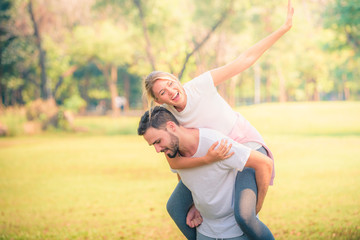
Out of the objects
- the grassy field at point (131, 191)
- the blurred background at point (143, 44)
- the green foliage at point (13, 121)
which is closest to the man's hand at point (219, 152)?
the grassy field at point (131, 191)

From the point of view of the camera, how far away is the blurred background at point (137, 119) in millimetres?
6164

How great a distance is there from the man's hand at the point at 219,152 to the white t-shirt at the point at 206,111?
396 mm

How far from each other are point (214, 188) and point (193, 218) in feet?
1.33

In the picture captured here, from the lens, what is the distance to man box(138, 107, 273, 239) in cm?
233

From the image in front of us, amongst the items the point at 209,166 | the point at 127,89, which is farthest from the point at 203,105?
the point at 127,89

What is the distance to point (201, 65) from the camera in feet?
92.4

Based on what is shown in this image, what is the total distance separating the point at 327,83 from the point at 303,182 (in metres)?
40.2

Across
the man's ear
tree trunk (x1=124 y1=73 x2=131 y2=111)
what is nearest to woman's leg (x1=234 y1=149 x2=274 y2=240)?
the man's ear

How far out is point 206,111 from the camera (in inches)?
104

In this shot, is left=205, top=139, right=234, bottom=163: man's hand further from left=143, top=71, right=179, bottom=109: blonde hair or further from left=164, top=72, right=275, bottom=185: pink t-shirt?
left=143, top=71, right=179, bottom=109: blonde hair

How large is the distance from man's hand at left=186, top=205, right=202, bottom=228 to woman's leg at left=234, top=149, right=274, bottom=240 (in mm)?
407

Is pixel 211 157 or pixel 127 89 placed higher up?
pixel 211 157

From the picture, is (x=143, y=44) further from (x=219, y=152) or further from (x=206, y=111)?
(x=219, y=152)

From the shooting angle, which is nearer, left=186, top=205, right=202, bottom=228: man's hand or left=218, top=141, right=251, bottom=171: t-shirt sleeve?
left=218, top=141, right=251, bottom=171: t-shirt sleeve
